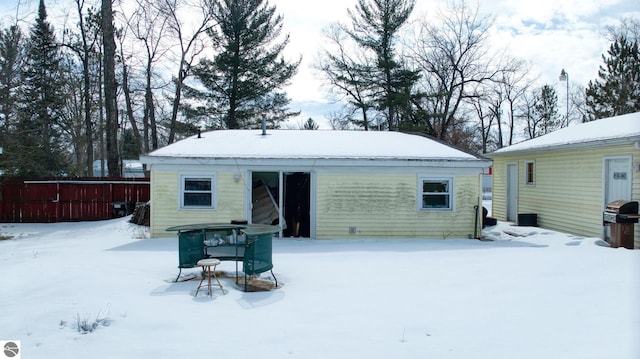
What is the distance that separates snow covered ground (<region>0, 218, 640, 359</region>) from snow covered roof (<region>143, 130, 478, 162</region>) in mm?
3587

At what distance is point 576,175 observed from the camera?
1349 cm

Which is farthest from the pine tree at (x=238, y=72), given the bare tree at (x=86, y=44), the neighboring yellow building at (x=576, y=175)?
the neighboring yellow building at (x=576, y=175)

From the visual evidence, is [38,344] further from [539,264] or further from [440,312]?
[539,264]

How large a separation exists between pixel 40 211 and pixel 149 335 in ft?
59.2

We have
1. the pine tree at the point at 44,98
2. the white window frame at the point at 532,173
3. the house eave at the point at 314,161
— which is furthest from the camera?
the pine tree at the point at 44,98

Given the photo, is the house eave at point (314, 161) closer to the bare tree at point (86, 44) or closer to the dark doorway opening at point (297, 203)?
the dark doorway opening at point (297, 203)

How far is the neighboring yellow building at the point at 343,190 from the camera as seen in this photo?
12617 mm

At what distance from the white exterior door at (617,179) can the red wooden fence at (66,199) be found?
17.5 metres

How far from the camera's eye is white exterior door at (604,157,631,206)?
37.7 ft

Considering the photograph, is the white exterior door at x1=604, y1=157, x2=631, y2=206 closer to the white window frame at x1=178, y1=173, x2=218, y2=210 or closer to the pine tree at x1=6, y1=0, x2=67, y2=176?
the white window frame at x1=178, y1=173, x2=218, y2=210

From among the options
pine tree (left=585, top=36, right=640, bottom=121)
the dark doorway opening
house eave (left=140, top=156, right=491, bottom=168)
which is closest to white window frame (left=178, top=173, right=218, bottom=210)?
house eave (left=140, top=156, right=491, bottom=168)

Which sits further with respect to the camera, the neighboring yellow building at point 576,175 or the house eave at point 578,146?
the neighboring yellow building at point 576,175

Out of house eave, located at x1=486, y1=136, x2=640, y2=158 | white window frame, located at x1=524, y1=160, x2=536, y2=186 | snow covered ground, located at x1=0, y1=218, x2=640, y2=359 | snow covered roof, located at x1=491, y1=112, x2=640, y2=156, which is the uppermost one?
snow covered roof, located at x1=491, y1=112, x2=640, y2=156

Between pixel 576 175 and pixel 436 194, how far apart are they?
14.7 feet
